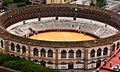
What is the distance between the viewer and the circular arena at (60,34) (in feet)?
253

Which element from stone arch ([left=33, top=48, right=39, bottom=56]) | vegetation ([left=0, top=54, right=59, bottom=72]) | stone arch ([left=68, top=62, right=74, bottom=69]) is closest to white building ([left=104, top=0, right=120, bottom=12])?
stone arch ([left=68, top=62, right=74, bottom=69])

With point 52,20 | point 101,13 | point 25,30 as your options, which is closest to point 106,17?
point 101,13

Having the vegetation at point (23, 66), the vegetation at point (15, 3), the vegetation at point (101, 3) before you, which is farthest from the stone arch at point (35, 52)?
the vegetation at point (15, 3)

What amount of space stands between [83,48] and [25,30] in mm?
25277

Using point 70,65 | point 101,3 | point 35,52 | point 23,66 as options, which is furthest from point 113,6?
point 23,66

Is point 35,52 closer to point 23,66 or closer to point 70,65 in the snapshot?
point 70,65

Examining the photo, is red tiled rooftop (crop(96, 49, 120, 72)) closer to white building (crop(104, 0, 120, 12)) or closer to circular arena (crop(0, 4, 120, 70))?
circular arena (crop(0, 4, 120, 70))

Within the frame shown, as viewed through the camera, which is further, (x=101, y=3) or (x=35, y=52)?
(x=101, y=3)

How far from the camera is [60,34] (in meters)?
98.8

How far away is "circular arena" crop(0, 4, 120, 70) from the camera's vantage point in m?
77.2

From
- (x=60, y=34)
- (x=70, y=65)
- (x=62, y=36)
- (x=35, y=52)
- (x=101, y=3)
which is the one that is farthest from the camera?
(x=101, y=3)

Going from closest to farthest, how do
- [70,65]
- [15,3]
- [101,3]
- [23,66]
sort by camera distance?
1. [23,66]
2. [70,65]
3. [101,3]
4. [15,3]

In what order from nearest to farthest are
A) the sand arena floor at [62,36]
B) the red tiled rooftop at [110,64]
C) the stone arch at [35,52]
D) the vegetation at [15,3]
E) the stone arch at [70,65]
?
the red tiled rooftop at [110,64] → the stone arch at [35,52] → the stone arch at [70,65] → the sand arena floor at [62,36] → the vegetation at [15,3]

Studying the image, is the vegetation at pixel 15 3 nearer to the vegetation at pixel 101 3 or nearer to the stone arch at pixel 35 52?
the vegetation at pixel 101 3
